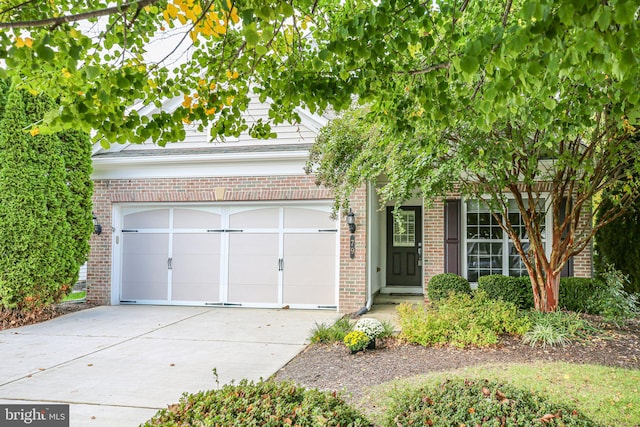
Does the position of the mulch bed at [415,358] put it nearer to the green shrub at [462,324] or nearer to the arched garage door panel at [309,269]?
the green shrub at [462,324]

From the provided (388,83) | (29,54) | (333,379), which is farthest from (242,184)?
(29,54)

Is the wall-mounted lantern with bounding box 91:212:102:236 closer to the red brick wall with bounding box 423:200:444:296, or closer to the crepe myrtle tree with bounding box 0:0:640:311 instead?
the crepe myrtle tree with bounding box 0:0:640:311

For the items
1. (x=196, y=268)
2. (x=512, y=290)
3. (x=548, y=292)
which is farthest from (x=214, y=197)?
(x=548, y=292)

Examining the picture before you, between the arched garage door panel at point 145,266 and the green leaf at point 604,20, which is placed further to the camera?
the arched garage door panel at point 145,266

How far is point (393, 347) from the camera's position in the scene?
244 inches

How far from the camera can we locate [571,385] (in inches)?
174

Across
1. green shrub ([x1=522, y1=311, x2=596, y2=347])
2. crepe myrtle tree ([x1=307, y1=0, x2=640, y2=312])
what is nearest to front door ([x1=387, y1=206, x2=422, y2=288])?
crepe myrtle tree ([x1=307, y1=0, x2=640, y2=312])

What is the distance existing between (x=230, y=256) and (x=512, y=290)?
228 inches

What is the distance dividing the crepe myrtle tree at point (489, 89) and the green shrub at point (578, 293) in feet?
3.78

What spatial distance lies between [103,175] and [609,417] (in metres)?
10.3

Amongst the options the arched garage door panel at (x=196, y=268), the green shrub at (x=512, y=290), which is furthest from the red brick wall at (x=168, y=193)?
the green shrub at (x=512, y=290)

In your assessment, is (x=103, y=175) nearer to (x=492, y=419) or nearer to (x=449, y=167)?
(x=449, y=167)

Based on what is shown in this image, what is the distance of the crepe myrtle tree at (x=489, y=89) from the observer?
194 centimetres

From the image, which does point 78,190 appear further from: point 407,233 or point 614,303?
point 614,303
